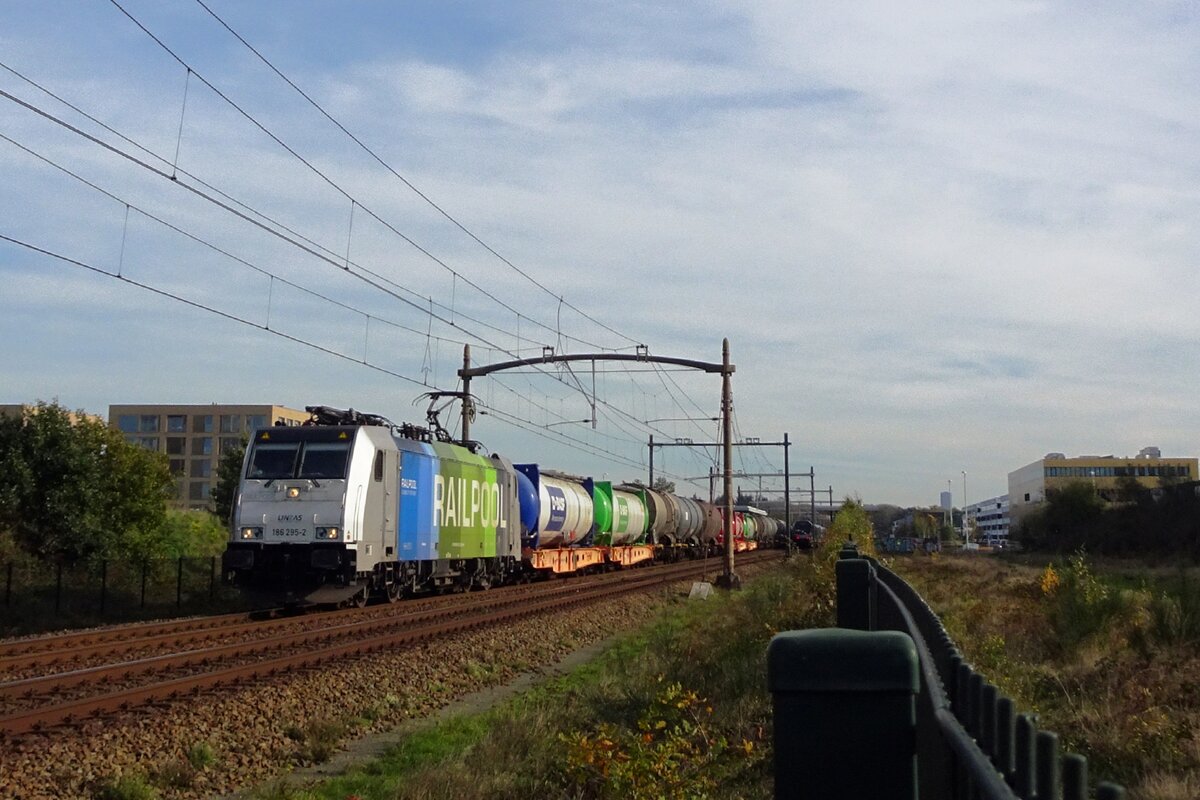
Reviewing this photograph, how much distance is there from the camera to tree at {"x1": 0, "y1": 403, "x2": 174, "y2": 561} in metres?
27.9

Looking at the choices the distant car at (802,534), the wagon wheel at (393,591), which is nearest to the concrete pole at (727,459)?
the wagon wheel at (393,591)

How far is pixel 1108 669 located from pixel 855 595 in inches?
154

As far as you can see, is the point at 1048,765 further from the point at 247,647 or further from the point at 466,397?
the point at 466,397

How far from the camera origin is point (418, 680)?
1304 centimetres

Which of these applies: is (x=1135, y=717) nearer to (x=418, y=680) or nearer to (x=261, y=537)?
(x=418, y=680)

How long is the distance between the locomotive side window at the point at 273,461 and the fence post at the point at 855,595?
45.4 feet

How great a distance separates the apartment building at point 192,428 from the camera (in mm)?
110938

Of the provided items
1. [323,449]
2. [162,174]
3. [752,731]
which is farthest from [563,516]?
[752,731]

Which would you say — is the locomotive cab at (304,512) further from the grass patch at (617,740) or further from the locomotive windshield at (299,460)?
the grass patch at (617,740)

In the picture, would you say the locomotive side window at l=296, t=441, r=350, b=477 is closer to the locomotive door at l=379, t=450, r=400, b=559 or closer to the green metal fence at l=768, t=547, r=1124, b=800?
the locomotive door at l=379, t=450, r=400, b=559

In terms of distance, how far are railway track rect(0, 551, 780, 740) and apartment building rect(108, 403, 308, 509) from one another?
93.6 metres

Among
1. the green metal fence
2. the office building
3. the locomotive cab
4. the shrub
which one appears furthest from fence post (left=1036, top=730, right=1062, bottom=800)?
the office building

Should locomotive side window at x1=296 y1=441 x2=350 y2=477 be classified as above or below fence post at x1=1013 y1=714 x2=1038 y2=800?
above

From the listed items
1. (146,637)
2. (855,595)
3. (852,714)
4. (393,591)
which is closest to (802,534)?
A: (393,591)
